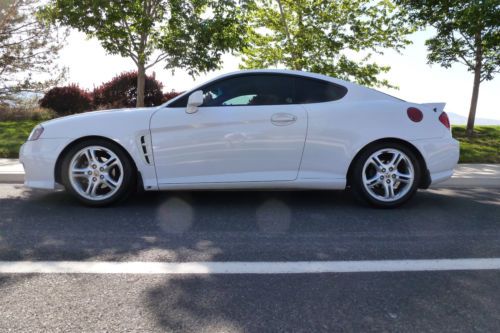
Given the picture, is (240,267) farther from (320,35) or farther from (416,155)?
(320,35)

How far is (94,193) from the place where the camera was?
15.2ft

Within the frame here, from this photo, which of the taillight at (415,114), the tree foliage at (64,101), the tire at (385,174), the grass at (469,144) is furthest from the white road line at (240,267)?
the tree foliage at (64,101)

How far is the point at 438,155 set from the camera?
471cm

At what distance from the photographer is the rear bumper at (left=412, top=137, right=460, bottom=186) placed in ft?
15.3

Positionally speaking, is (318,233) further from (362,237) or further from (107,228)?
(107,228)

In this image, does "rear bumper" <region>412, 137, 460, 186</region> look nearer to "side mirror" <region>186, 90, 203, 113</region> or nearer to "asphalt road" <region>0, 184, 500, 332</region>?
"asphalt road" <region>0, 184, 500, 332</region>

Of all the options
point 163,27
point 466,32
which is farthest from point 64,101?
point 466,32

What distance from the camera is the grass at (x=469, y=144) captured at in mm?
9055

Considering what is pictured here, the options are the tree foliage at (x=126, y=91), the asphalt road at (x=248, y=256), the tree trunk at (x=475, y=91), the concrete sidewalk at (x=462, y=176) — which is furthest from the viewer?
the tree foliage at (x=126, y=91)

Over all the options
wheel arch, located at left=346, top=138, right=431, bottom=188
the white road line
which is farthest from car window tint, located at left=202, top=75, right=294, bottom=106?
the white road line

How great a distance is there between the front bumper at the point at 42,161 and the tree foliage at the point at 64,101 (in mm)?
15588

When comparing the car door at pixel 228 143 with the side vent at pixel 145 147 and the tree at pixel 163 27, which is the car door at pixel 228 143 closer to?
the side vent at pixel 145 147

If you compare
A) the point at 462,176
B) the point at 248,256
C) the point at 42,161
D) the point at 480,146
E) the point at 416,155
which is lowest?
the point at 248,256

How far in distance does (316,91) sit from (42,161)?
2.98 meters
